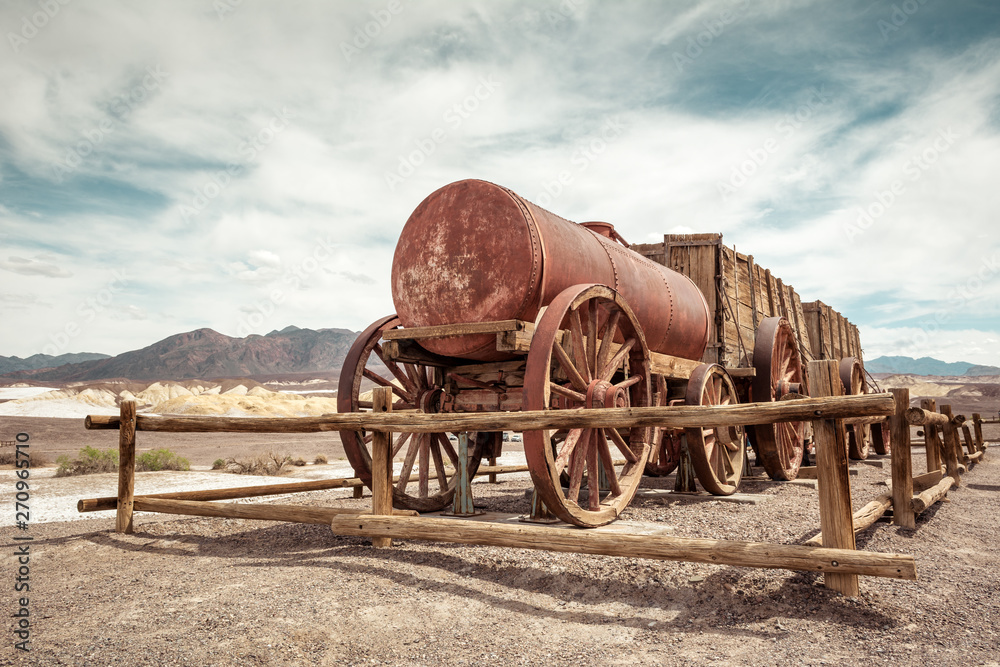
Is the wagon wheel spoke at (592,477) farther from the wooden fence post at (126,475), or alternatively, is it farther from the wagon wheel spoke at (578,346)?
the wooden fence post at (126,475)

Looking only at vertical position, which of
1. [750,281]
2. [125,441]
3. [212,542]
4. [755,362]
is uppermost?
[750,281]

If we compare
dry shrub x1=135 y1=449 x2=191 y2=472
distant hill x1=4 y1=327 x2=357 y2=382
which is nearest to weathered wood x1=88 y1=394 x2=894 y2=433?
dry shrub x1=135 y1=449 x2=191 y2=472

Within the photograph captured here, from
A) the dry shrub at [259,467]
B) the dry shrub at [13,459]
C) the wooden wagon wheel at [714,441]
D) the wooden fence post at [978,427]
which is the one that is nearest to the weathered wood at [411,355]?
Answer: the wooden wagon wheel at [714,441]

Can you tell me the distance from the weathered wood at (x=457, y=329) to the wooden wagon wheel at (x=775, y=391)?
14.0 ft

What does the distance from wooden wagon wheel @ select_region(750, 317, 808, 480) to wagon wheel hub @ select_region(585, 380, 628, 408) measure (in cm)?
323

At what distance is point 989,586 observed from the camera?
11.9 ft

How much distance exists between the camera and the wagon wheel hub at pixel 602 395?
5332 millimetres

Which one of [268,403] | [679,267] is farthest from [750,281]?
[268,403]

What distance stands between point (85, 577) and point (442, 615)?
105 inches

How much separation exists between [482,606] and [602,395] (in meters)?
2.26

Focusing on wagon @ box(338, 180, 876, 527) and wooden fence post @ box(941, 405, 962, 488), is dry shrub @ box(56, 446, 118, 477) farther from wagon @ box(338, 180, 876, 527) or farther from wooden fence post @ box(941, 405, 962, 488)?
wooden fence post @ box(941, 405, 962, 488)

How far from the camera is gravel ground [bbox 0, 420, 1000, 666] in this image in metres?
2.90

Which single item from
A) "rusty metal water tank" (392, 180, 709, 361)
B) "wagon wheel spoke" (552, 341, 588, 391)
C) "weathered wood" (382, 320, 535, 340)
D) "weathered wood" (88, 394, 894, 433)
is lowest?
"weathered wood" (88, 394, 894, 433)

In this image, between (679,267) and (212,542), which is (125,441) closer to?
(212,542)
